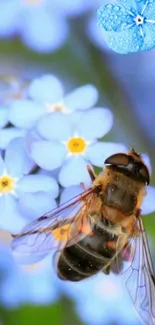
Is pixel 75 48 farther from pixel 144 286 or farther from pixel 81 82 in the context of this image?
pixel 144 286

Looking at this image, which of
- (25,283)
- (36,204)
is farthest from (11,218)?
(25,283)

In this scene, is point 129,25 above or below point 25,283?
above

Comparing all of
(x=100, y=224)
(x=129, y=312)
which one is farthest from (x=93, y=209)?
(x=129, y=312)

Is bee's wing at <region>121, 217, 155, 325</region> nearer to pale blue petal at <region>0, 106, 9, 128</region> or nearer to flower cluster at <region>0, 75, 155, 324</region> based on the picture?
flower cluster at <region>0, 75, 155, 324</region>

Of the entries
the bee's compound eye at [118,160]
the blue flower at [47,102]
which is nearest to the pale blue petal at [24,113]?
the blue flower at [47,102]

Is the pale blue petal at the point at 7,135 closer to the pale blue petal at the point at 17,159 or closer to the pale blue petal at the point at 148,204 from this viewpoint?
the pale blue petal at the point at 17,159

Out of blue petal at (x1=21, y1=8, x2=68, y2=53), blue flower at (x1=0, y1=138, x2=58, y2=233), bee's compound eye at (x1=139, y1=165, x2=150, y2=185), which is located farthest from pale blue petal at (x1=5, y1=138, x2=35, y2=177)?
blue petal at (x1=21, y1=8, x2=68, y2=53)

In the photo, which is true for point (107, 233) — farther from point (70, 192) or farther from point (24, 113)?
point (24, 113)
